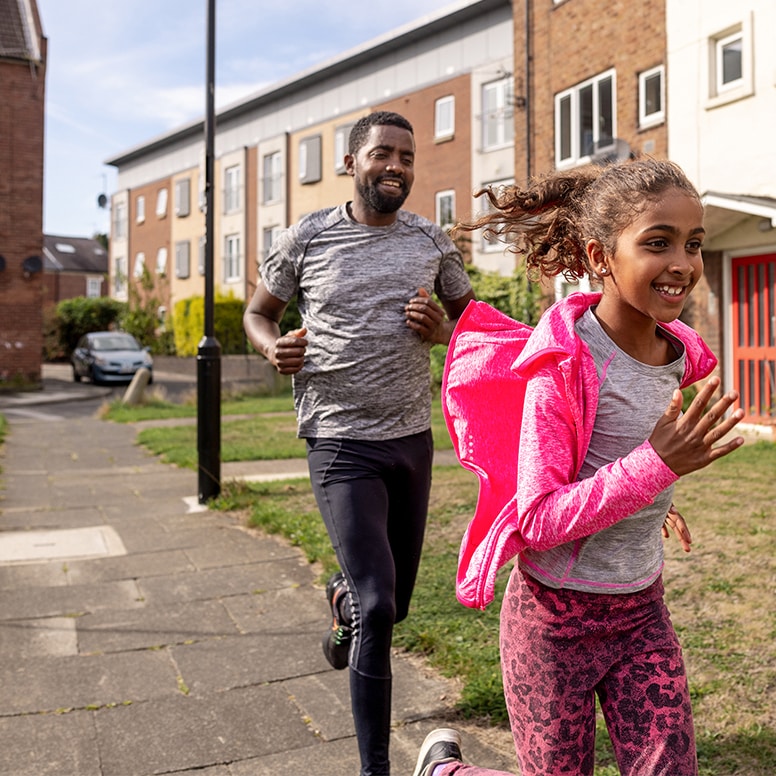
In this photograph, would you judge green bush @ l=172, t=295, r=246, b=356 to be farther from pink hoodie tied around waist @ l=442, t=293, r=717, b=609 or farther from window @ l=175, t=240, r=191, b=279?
pink hoodie tied around waist @ l=442, t=293, r=717, b=609

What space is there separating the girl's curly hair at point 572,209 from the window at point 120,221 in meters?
47.1

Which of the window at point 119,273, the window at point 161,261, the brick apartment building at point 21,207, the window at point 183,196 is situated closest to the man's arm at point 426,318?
the brick apartment building at point 21,207

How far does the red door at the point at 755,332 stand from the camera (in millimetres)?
13641

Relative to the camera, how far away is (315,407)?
136 inches

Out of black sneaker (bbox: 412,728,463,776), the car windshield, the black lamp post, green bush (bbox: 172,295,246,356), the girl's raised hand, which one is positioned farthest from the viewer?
green bush (bbox: 172,295,246,356)

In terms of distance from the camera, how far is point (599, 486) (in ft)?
6.10

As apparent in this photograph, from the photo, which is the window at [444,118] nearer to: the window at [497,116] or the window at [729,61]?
the window at [497,116]

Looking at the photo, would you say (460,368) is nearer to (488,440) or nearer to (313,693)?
(488,440)

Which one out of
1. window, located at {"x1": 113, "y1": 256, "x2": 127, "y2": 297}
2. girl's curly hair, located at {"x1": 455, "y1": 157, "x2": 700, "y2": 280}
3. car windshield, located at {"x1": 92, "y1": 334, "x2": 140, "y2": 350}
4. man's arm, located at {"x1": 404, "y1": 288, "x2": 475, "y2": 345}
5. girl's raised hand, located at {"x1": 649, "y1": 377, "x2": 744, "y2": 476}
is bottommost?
girl's raised hand, located at {"x1": 649, "y1": 377, "x2": 744, "y2": 476}

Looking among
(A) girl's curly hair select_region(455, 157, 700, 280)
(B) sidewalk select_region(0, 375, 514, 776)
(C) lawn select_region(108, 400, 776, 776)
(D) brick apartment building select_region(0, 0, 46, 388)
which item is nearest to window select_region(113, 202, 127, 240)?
(D) brick apartment building select_region(0, 0, 46, 388)

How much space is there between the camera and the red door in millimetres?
13641

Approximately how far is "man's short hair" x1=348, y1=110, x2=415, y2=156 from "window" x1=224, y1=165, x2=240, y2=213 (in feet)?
117

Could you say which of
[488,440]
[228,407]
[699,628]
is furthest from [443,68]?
[488,440]

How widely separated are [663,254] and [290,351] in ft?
5.39
